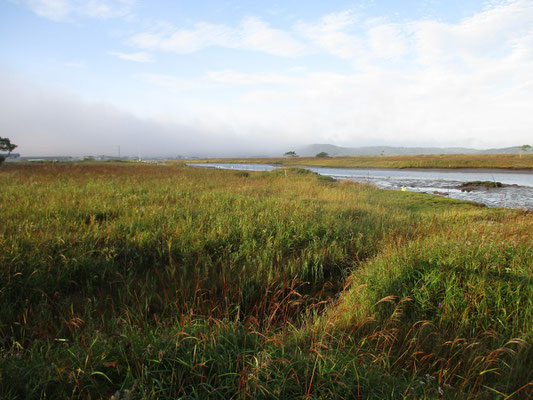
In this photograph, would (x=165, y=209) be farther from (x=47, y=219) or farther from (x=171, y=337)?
(x=171, y=337)

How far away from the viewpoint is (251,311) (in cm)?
302

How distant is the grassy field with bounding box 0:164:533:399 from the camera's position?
193 centimetres

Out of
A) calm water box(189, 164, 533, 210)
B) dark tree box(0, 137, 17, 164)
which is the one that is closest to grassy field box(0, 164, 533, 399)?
calm water box(189, 164, 533, 210)

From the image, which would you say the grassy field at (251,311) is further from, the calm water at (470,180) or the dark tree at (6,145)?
the dark tree at (6,145)

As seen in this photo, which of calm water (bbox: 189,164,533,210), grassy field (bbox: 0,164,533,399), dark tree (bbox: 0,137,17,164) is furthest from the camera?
dark tree (bbox: 0,137,17,164)

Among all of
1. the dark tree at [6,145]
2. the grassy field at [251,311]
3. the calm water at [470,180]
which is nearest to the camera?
the grassy field at [251,311]

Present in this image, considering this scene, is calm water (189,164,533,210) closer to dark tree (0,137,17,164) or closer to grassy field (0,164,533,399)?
grassy field (0,164,533,399)

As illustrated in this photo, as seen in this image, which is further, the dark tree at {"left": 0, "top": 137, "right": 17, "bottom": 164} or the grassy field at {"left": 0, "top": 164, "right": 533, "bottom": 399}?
the dark tree at {"left": 0, "top": 137, "right": 17, "bottom": 164}

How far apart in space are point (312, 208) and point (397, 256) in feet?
14.1

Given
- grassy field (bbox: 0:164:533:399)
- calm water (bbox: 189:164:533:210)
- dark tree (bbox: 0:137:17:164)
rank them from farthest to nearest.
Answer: dark tree (bbox: 0:137:17:164) < calm water (bbox: 189:164:533:210) < grassy field (bbox: 0:164:533:399)

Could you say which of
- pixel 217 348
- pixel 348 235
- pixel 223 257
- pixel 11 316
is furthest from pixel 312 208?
pixel 11 316

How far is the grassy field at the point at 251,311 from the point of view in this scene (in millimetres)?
1926

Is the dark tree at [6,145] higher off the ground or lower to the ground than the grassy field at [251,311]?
higher

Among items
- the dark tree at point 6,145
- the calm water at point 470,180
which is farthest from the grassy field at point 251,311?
the dark tree at point 6,145
